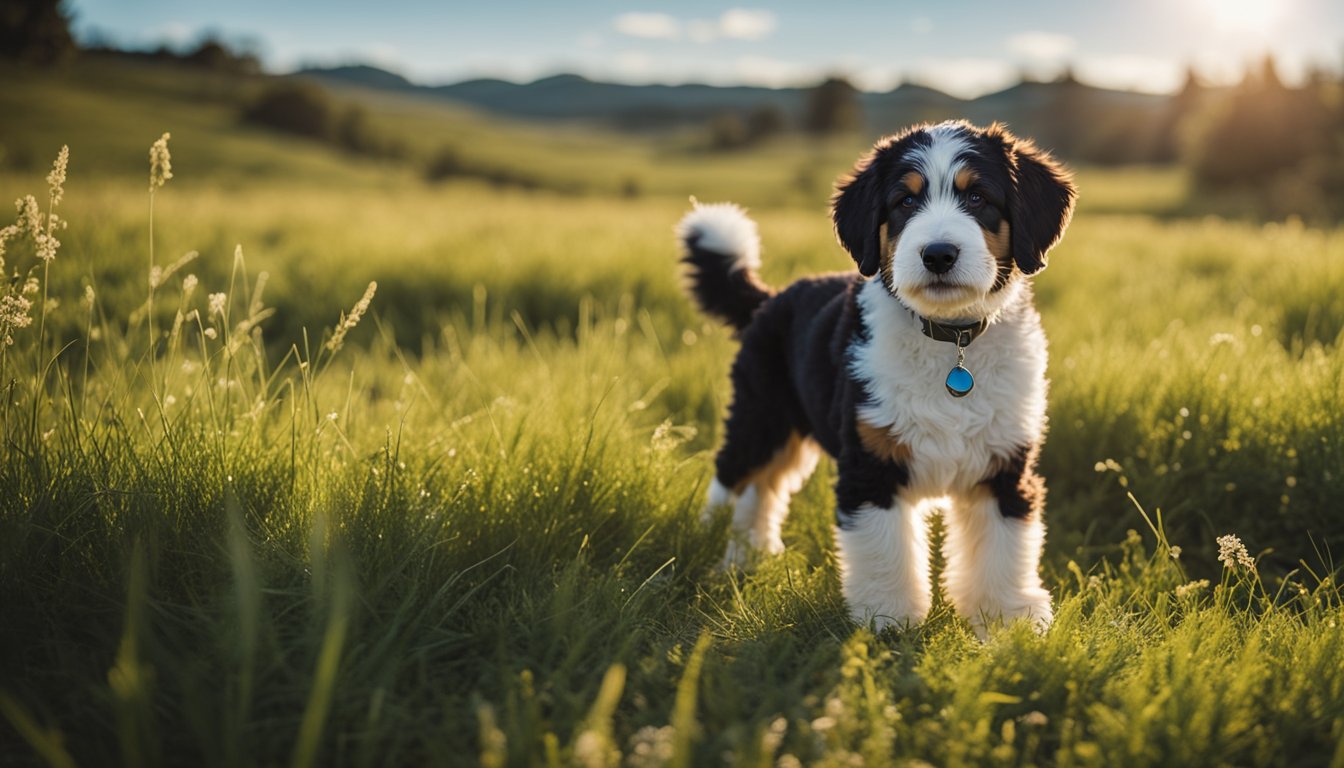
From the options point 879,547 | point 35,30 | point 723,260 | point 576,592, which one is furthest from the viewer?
point 35,30

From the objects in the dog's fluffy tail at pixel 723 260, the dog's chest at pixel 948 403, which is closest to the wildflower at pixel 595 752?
the dog's chest at pixel 948 403

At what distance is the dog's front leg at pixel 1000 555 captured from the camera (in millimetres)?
2973

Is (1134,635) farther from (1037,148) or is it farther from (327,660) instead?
(327,660)

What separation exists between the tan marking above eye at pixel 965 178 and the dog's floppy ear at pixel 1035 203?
181 millimetres

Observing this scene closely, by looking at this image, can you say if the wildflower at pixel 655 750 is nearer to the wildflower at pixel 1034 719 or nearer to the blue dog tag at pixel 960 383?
the wildflower at pixel 1034 719

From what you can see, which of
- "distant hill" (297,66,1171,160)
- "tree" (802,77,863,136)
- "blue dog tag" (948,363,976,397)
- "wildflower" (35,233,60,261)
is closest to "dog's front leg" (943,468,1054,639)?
"blue dog tag" (948,363,976,397)

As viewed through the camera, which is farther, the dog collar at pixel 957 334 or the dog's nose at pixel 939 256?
the dog collar at pixel 957 334

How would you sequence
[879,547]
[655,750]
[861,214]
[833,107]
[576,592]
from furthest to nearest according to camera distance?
[833,107]
[861,214]
[879,547]
[576,592]
[655,750]

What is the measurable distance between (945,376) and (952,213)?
1.81 ft

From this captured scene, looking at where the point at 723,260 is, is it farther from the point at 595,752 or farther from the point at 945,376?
the point at 595,752

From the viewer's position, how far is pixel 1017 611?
2.96 meters

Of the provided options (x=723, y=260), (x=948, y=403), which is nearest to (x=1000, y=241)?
(x=948, y=403)

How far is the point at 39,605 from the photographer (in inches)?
94.1

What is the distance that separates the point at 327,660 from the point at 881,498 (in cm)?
188
